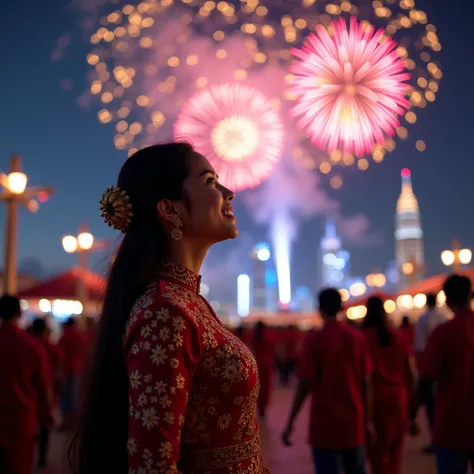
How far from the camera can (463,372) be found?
387cm

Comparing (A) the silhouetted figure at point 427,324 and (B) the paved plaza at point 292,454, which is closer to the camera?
(B) the paved plaza at point 292,454

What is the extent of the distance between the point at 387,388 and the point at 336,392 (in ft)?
4.54

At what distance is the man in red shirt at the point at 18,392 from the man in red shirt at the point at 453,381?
9.36ft

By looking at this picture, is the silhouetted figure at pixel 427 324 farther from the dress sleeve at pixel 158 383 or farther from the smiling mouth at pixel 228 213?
the dress sleeve at pixel 158 383

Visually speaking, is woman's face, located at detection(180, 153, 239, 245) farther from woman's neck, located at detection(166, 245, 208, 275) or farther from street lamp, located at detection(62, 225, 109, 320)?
street lamp, located at detection(62, 225, 109, 320)

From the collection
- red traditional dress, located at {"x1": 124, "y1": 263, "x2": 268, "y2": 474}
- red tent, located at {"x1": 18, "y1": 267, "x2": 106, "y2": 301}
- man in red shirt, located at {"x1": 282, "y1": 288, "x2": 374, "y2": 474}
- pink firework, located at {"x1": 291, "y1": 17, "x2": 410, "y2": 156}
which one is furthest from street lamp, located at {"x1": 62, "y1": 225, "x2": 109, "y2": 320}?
red traditional dress, located at {"x1": 124, "y1": 263, "x2": 268, "y2": 474}

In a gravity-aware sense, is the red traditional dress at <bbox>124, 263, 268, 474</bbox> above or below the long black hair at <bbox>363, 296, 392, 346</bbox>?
below

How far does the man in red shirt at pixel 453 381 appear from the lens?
373 cm

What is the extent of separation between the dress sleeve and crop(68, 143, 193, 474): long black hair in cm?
22

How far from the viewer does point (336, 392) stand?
4.52 meters

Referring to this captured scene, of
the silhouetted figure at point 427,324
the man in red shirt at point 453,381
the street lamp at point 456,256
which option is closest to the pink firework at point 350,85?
the silhouetted figure at point 427,324

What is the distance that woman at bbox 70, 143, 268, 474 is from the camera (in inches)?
58.6

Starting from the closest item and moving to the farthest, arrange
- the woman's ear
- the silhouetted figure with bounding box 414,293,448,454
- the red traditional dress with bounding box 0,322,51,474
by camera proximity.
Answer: the woman's ear → the red traditional dress with bounding box 0,322,51,474 → the silhouetted figure with bounding box 414,293,448,454

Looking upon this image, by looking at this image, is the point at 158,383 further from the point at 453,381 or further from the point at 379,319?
the point at 379,319
